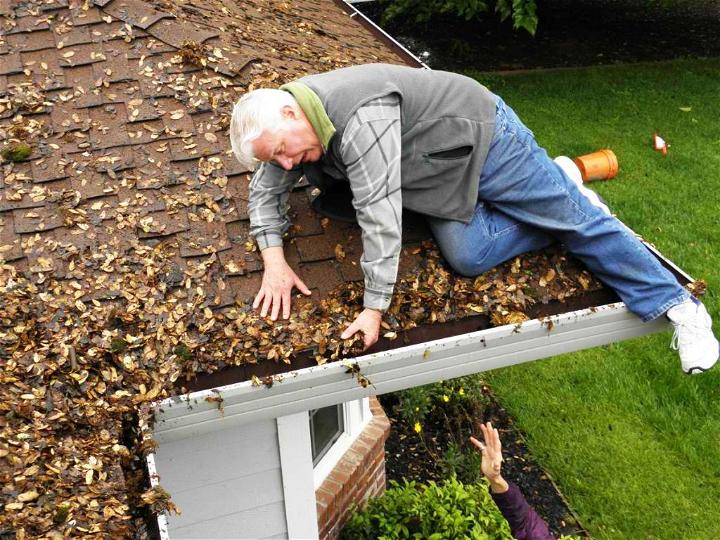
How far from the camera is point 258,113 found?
103 inches

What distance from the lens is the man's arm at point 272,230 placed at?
285 cm

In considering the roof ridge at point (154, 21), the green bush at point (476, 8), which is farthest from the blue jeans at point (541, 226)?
the green bush at point (476, 8)

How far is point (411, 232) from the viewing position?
317 centimetres

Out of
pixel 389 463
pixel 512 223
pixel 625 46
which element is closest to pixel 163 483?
pixel 512 223

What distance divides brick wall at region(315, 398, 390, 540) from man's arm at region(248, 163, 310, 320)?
238cm

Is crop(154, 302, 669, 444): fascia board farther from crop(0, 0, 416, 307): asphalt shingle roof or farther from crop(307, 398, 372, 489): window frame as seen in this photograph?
crop(307, 398, 372, 489): window frame

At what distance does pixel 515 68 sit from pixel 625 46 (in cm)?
222

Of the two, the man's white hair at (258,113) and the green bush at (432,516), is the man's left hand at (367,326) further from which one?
the green bush at (432,516)

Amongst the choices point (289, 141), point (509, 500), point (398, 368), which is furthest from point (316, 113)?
point (509, 500)

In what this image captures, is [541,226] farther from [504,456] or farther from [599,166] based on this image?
[599,166]

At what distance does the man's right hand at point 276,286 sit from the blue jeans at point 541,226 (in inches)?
24.4

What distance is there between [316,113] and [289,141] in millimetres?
140

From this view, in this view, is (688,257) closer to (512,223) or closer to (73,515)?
(512,223)

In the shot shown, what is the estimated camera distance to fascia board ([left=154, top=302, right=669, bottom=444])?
271 centimetres
